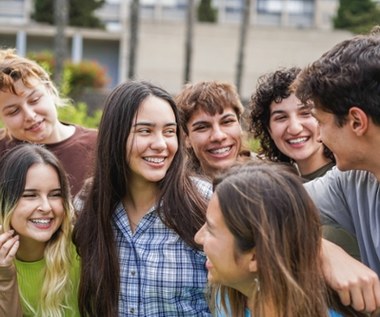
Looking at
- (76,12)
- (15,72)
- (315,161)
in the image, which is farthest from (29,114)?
(76,12)

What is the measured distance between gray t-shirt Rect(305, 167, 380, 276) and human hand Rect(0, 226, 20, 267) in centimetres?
141

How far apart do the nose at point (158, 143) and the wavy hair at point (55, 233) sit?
22.7 inches

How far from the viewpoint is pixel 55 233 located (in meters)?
3.32

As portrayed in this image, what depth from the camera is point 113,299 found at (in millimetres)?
3082

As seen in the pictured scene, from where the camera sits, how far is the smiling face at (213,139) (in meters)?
4.00

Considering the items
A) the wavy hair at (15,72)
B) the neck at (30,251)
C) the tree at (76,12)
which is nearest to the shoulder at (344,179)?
the neck at (30,251)

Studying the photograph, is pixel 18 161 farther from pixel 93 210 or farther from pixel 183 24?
pixel 183 24

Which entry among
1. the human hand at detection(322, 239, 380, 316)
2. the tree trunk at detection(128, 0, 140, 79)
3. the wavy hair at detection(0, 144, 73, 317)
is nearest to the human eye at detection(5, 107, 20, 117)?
the wavy hair at detection(0, 144, 73, 317)

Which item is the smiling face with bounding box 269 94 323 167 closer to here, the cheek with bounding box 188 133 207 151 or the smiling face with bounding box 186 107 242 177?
the smiling face with bounding box 186 107 242 177

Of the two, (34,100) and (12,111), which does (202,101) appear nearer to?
(34,100)

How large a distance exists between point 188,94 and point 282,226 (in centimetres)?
195

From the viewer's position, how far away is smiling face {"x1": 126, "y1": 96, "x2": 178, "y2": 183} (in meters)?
3.10

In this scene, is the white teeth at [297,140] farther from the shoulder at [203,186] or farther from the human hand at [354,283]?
the human hand at [354,283]

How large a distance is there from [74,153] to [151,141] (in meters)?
1.27
